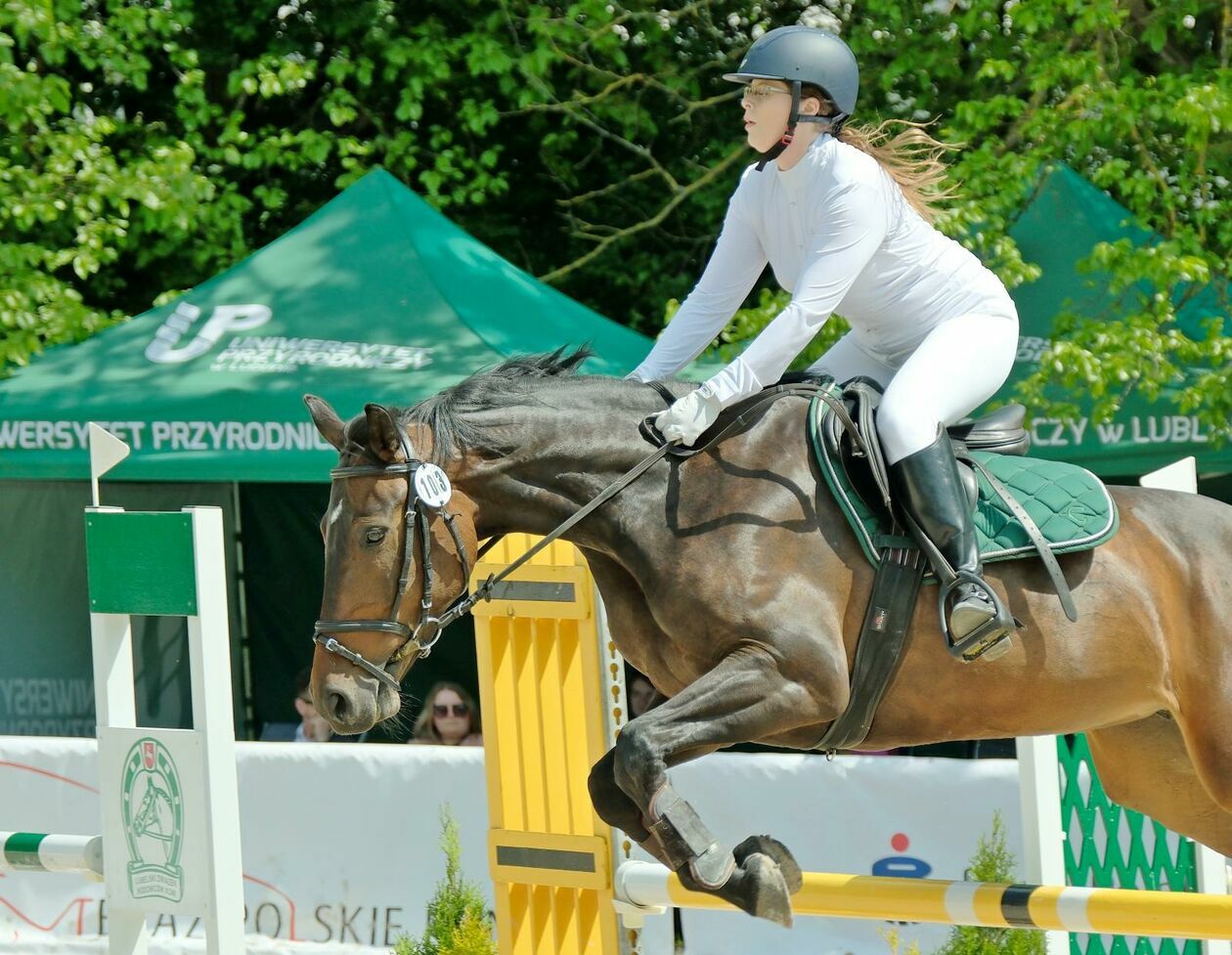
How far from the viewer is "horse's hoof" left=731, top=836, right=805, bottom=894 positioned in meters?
3.43

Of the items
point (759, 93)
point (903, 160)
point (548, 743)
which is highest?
point (759, 93)

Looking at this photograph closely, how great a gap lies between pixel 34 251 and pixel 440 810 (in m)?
4.55

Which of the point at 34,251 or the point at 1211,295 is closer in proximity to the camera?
the point at 1211,295

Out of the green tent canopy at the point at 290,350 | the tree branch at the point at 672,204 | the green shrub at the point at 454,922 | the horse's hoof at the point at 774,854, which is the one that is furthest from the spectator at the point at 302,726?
the horse's hoof at the point at 774,854

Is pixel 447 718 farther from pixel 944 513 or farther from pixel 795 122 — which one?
pixel 795 122

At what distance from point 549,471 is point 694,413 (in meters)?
0.36

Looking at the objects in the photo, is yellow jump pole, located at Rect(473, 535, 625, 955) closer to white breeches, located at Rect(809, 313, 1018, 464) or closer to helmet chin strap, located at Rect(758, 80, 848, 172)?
white breeches, located at Rect(809, 313, 1018, 464)

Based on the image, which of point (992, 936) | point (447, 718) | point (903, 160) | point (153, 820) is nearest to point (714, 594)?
point (903, 160)

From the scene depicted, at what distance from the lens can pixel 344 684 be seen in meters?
3.32

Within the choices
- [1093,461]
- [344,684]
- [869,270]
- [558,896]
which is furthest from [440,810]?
[1093,461]

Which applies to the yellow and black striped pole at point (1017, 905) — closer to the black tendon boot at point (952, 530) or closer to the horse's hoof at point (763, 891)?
the horse's hoof at point (763, 891)

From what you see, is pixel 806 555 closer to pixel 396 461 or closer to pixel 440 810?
pixel 396 461

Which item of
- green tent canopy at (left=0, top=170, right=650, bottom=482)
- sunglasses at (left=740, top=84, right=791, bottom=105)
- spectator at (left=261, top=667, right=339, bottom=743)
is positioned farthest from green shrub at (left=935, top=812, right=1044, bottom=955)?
spectator at (left=261, top=667, right=339, bottom=743)

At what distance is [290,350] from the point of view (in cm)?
746
